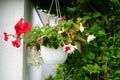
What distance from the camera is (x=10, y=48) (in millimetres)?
2062

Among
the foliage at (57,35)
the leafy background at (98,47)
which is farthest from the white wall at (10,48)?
the leafy background at (98,47)

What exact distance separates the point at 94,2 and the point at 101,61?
0.49m

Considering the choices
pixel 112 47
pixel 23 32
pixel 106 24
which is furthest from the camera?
pixel 106 24

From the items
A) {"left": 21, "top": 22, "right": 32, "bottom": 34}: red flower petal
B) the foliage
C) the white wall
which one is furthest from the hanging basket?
the white wall

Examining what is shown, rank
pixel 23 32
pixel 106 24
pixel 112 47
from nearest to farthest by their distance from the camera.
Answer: pixel 23 32, pixel 112 47, pixel 106 24

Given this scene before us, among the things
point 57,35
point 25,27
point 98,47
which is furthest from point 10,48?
point 98,47

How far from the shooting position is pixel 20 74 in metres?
2.03

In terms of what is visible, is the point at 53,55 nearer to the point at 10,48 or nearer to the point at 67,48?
the point at 67,48

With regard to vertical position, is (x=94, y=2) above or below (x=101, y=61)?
above

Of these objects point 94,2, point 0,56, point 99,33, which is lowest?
point 0,56

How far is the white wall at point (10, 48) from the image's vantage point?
2.04m

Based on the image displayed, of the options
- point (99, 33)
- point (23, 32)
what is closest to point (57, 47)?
point (23, 32)

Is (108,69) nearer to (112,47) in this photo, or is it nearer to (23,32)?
(112,47)

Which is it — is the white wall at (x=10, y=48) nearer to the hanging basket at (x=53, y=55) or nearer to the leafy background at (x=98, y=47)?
the hanging basket at (x=53, y=55)
